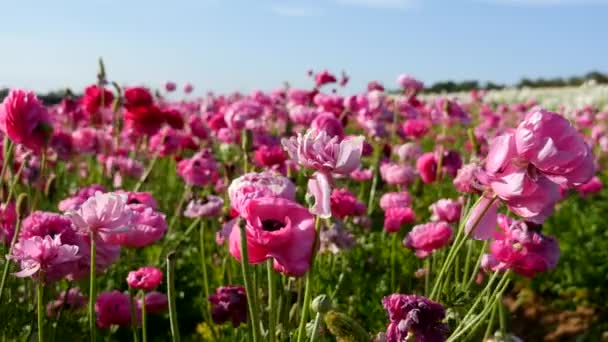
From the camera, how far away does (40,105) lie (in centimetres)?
206

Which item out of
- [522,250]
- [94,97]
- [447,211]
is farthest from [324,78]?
[522,250]

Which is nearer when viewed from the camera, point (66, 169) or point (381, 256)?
point (381, 256)

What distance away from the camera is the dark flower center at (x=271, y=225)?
1256 millimetres

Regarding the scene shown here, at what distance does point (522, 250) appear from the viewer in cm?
179

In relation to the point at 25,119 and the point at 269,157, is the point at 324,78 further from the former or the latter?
the point at 25,119

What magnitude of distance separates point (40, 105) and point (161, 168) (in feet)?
12.2

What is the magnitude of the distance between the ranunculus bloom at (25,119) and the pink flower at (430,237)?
1053mm

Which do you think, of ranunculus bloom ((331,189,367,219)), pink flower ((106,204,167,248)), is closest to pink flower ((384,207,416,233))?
ranunculus bloom ((331,189,367,219))

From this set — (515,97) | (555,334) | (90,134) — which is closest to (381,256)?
(555,334)

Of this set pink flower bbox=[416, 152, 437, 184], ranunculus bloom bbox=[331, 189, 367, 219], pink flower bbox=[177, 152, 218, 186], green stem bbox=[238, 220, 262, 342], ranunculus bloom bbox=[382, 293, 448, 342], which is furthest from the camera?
pink flower bbox=[416, 152, 437, 184]

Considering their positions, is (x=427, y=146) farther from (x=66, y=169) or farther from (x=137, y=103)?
(x=137, y=103)

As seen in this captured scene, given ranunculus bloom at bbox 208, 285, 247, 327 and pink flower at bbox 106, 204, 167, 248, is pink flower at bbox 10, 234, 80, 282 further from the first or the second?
ranunculus bloom at bbox 208, 285, 247, 327

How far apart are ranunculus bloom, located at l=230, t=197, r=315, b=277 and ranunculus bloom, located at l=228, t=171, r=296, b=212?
0.03 m

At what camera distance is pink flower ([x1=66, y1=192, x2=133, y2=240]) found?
4.59 feet
